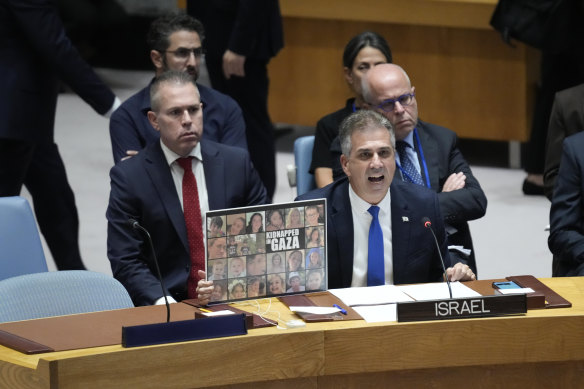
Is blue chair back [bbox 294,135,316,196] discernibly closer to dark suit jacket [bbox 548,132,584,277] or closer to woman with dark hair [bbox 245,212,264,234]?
dark suit jacket [bbox 548,132,584,277]

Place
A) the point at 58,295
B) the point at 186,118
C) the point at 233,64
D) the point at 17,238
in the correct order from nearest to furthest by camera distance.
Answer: the point at 58,295 → the point at 17,238 → the point at 186,118 → the point at 233,64

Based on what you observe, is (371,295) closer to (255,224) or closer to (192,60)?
(255,224)

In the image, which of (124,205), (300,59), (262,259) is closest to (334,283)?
(262,259)

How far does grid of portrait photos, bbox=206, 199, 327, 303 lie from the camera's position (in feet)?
10.3

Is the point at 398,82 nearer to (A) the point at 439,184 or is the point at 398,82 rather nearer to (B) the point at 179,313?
(A) the point at 439,184

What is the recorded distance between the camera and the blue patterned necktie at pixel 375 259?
3.66m

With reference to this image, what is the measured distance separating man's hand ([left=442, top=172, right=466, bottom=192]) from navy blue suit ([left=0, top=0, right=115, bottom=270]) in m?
1.79

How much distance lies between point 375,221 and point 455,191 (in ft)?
2.26

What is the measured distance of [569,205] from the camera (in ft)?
13.3

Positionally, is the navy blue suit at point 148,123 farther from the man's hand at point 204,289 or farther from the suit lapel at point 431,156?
the man's hand at point 204,289

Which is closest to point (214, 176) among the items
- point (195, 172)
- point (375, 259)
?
point (195, 172)

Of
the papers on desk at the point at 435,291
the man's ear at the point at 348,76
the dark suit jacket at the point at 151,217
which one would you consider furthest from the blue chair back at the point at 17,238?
the man's ear at the point at 348,76

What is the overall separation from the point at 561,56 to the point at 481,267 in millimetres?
1706

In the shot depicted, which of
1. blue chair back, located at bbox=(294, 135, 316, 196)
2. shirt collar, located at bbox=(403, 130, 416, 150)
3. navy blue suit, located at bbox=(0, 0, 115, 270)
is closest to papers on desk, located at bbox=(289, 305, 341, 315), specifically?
shirt collar, located at bbox=(403, 130, 416, 150)
